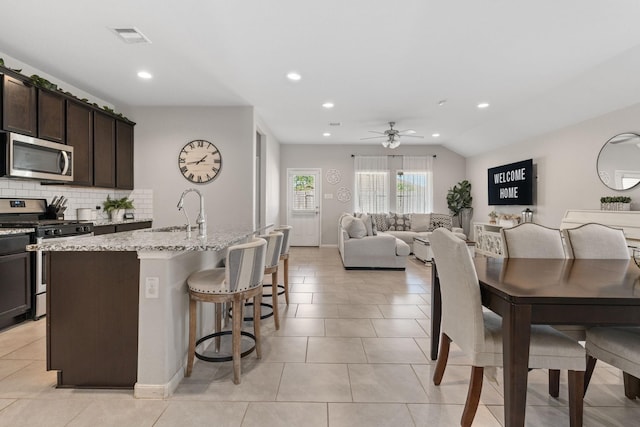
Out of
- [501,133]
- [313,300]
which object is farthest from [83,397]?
[501,133]

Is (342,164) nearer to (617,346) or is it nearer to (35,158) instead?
(35,158)

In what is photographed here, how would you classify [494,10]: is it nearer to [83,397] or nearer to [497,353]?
[497,353]

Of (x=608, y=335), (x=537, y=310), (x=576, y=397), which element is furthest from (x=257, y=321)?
(x=608, y=335)

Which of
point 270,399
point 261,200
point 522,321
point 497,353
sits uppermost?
point 261,200

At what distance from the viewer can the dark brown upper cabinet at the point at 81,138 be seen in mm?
3830

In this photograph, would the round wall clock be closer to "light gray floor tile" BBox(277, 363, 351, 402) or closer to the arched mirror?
"light gray floor tile" BBox(277, 363, 351, 402)

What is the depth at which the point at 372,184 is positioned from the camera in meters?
8.44

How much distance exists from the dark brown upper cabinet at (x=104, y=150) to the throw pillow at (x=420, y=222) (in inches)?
246

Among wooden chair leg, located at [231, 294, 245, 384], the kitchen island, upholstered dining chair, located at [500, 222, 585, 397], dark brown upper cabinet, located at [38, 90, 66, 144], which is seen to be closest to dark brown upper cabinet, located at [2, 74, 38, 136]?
dark brown upper cabinet, located at [38, 90, 66, 144]

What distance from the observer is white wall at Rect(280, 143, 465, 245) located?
848cm

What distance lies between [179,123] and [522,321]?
199 inches

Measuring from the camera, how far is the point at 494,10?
2.50 metres

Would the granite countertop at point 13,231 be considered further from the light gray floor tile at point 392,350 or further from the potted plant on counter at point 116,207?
the light gray floor tile at point 392,350

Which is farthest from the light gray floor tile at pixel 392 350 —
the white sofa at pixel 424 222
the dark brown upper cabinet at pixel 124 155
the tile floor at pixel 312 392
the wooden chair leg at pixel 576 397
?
the white sofa at pixel 424 222
